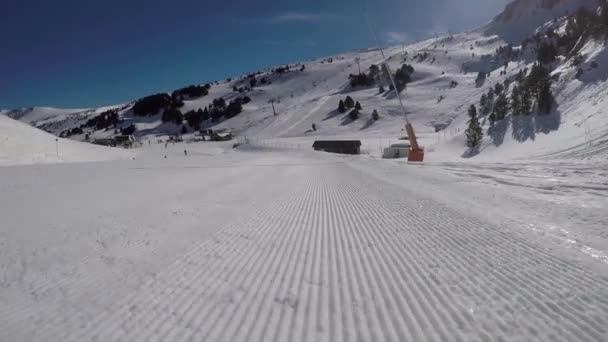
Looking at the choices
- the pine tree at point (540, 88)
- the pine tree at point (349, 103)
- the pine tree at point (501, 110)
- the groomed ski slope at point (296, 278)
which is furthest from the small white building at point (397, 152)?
the pine tree at point (349, 103)

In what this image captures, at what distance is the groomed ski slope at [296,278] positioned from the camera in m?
3.96

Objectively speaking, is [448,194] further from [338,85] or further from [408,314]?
[338,85]

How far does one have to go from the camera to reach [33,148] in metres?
36.5

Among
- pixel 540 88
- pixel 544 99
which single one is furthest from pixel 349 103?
pixel 544 99

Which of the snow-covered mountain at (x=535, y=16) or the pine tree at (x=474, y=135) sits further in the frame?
the snow-covered mountain at (x=535, y=16)

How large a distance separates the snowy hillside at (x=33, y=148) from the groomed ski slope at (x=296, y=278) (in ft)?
101

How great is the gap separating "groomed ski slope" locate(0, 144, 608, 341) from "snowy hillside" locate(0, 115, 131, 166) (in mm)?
30829

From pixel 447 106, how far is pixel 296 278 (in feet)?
348

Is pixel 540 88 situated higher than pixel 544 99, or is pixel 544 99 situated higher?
pixel 540 88

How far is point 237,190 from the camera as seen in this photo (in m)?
15.9

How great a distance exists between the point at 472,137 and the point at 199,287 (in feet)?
147

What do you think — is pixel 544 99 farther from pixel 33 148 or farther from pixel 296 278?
pixel 33 148

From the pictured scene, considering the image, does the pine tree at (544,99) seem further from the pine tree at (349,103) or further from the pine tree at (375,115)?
the pine tree at (349,103)

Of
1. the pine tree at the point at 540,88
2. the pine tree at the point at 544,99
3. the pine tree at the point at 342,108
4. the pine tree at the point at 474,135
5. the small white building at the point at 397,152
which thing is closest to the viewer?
the pine tree at the point at 544,99
